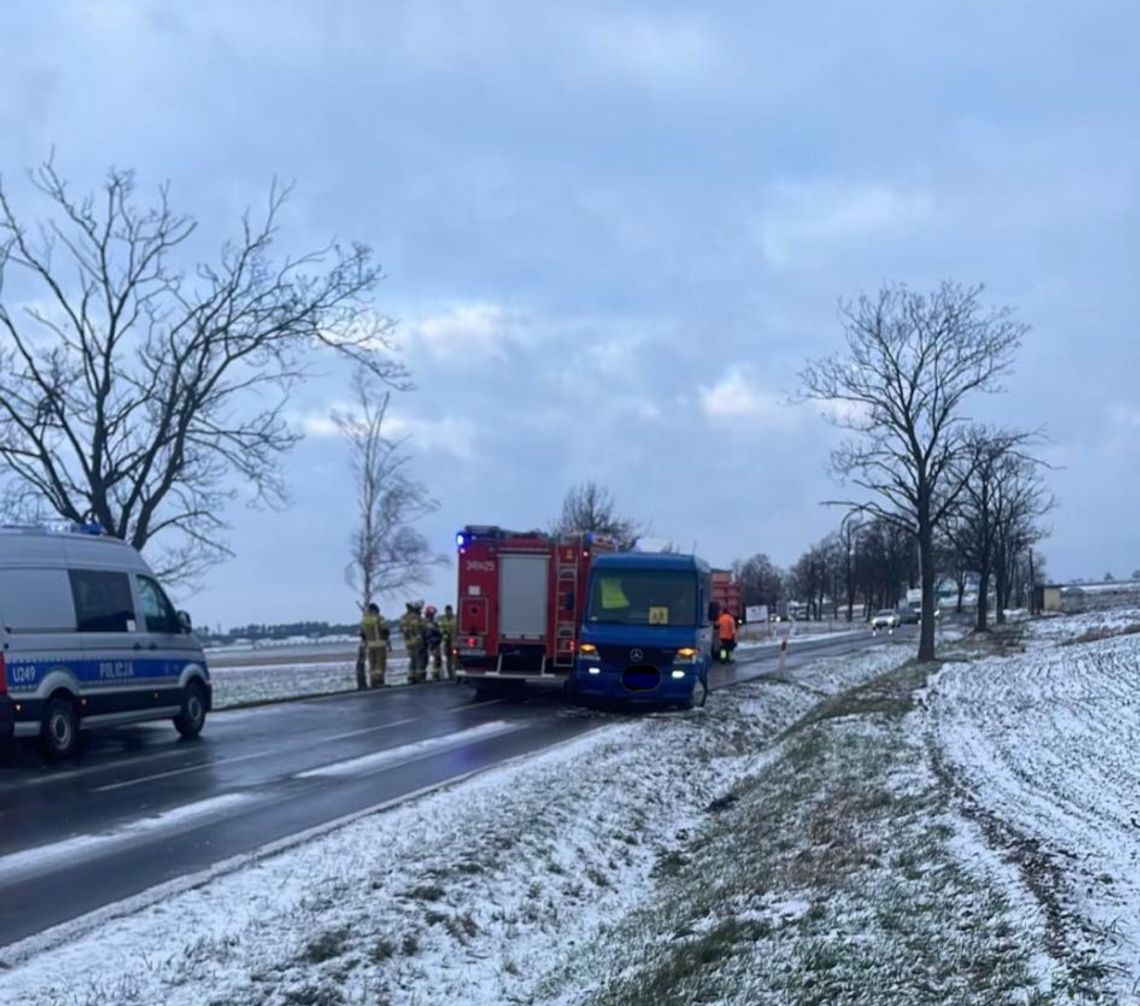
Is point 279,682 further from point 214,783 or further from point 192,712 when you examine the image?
point 214,783

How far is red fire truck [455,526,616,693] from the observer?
85.0ft

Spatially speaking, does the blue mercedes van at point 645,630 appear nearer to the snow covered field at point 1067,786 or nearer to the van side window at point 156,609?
the snow covered field at point 1067,786

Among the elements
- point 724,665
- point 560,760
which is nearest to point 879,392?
point 724,665

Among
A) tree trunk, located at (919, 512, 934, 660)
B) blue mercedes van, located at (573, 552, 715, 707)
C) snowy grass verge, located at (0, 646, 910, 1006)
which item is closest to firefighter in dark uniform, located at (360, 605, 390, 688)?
blue mercedes van, located at (573, 552, 715, 707)

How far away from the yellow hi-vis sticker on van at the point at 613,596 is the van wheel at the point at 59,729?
9.84m

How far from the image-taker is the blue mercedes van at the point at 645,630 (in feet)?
74.1

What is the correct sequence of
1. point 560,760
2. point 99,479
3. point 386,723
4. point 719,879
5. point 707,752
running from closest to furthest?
point 719,879
point 560,760
point 707,752
point 386,723
point 99,479

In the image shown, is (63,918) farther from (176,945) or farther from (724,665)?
(724,665)

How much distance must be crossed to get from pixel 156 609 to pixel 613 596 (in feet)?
26.9

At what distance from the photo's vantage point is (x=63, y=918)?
8.30 metres

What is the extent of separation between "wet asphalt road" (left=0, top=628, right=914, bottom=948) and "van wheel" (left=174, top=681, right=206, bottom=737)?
0.27m

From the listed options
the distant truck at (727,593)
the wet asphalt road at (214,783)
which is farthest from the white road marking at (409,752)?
the distant truck at (727,593)

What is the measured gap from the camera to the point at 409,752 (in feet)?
57.3

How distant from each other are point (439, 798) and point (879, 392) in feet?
85.3
